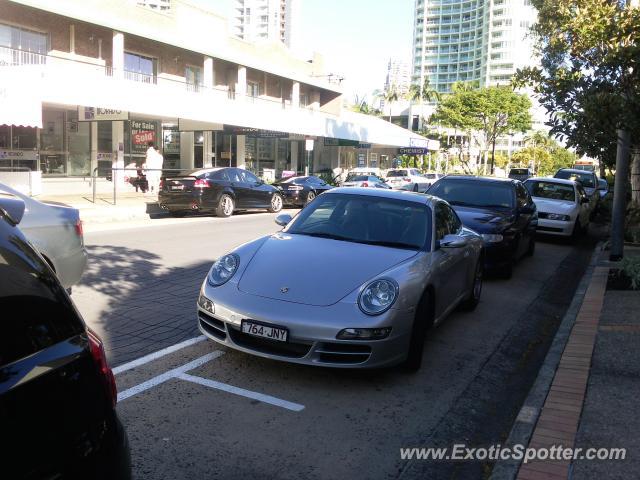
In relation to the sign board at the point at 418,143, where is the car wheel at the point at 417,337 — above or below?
below

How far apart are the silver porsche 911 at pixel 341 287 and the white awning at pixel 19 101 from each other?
12676 millimetres

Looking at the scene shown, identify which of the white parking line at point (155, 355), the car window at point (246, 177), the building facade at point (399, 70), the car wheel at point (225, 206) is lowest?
the white parking line at point (155, 355)

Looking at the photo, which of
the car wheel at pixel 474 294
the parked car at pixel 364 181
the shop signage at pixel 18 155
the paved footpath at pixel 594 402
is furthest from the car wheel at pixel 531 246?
the shop signage at pixel 18 155

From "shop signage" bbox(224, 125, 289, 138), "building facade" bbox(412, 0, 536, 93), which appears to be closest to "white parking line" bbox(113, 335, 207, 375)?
"shop signage" bbox(224, 125, 289, 138)

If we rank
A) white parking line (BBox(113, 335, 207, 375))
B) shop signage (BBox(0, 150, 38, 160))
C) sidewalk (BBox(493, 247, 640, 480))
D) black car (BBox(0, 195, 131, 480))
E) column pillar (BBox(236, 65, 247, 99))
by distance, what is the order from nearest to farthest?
1. black car (BBox(0, 195, 131, 480))
2. sidewalk (BBox(493, 247, 640, 480))
3. white parking line (BBox(113, 335, 207, 375))
4. shop signage (BBox(0, 150, 38, 160))
5. column pillar (BBox(236, 65, 247, 99))

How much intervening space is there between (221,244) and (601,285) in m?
6.75

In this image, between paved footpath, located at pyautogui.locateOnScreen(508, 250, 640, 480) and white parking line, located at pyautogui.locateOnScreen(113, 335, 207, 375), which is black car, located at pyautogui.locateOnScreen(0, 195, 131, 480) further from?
white parking line, located at pyautogui.locateOnScreen(113, 335, 207, 375)

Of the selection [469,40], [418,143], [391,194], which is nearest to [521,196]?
[391,194]

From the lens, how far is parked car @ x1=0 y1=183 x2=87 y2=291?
5594mm

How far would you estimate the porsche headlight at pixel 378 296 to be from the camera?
4422 millimetres

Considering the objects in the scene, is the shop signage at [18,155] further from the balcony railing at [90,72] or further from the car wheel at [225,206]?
the car wheel at [225,206]

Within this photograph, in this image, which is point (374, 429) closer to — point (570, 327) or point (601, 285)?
point (570, 327)

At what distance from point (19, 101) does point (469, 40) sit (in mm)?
161696

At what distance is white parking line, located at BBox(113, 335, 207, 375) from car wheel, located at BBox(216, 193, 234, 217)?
12.0 metres
